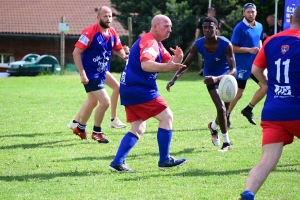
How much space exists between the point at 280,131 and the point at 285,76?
1.68ft

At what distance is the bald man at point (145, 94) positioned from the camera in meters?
7.27

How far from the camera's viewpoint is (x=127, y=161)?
8.12m

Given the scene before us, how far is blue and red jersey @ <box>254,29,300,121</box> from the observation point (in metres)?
5.54

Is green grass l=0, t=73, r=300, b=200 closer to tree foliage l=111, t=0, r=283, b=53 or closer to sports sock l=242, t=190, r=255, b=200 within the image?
sports sock l=242, t=190, r=255, b=200

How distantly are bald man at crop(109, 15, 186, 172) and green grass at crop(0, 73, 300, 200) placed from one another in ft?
0.85

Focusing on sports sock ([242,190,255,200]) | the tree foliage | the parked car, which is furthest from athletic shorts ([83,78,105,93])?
the tree foliage

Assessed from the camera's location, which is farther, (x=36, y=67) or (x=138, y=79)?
(x=36, y=67)

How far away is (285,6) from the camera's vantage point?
42.5ft

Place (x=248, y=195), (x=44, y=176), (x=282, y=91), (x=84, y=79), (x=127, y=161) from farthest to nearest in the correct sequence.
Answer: (x=84, y=79) < (x=127, y=161) < (x=44, y=176) < (x=282, y=91) < (x=248, y=195)

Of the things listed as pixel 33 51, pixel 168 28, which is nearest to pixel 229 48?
pixel 168 28

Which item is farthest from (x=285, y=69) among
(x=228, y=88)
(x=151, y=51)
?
(x=228, y=88)

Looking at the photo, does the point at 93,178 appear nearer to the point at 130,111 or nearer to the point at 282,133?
the point at 130,111

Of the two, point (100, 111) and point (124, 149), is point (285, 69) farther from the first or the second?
point (100, 111)

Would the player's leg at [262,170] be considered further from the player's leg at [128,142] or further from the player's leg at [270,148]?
the player's leg at [128,142]
